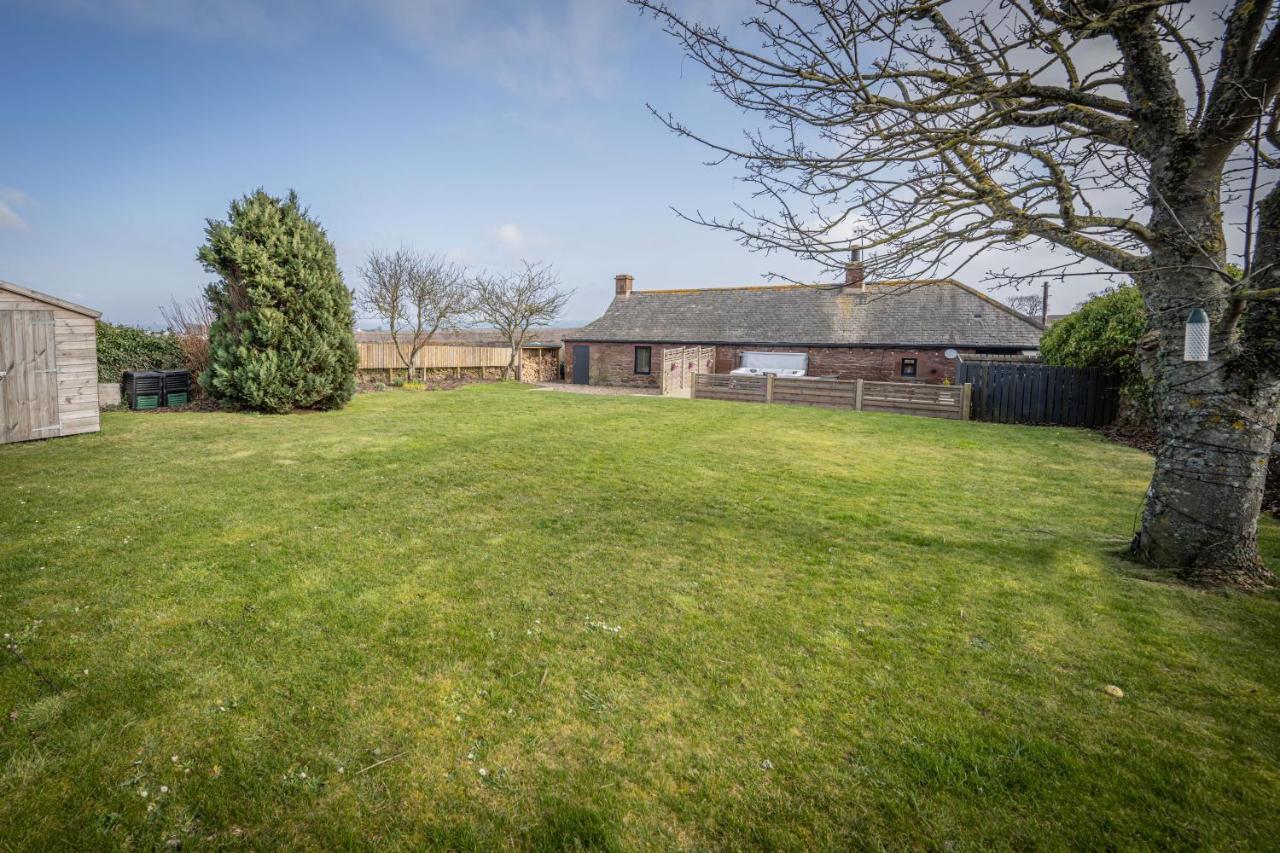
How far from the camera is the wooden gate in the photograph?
21.5m

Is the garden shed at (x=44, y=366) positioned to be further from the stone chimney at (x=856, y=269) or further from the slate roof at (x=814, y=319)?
the slate roof at (x=814, y=319)

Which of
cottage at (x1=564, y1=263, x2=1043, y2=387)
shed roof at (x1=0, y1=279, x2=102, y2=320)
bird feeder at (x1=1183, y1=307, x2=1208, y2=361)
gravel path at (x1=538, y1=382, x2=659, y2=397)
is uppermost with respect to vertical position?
cottage at (x1=564, y1=263, x2=1043, y2=387)

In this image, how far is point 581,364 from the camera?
92.8 ft

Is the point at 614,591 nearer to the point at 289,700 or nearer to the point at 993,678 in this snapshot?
the point at 289,700

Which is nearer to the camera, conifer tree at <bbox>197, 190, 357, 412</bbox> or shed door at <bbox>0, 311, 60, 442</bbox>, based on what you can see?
shed door at <bbox>0, 311, 60, 442</bbox>

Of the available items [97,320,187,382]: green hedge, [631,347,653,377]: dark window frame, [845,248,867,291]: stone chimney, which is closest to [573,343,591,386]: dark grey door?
[631,347,653,377]: dark window frame

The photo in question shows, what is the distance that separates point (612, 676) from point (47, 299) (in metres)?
12.7

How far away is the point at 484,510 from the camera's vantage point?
5895 mm

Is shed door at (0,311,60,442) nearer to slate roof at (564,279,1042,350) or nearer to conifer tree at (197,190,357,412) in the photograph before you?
conifer tree at (197,190,357,412)

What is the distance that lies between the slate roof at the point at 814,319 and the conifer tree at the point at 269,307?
50.9ft

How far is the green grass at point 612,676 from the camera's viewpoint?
2.11 metres

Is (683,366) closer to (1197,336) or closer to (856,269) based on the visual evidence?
(856,269)

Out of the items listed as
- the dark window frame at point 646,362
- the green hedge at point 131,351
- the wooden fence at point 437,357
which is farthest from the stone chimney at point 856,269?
the dark window frame at point 646,362

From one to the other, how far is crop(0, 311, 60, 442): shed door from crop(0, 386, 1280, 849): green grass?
405 centimetres
